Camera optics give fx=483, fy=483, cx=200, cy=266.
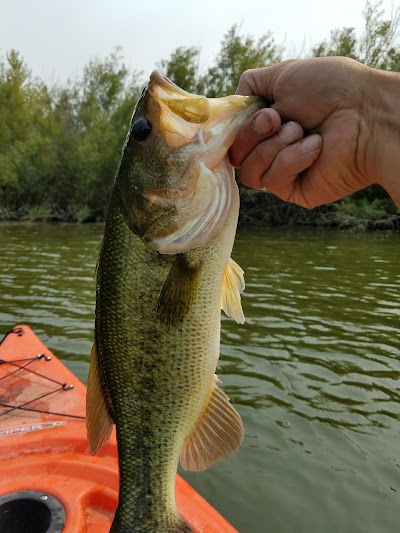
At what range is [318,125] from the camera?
6.38 feet


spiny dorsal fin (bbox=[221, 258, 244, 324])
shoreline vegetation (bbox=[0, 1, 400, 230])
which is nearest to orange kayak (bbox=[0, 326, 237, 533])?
spiny dorsal fin (bbox=[221, 258, 244, 324])

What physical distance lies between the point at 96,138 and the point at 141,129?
3169 centimetres

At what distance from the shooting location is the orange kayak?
2.50 metres

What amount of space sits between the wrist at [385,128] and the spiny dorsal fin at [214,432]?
1.11m

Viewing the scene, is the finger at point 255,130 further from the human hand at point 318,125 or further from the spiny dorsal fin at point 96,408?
the spiny dorsal fin at point 96,408

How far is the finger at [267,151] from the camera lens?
1.86 m

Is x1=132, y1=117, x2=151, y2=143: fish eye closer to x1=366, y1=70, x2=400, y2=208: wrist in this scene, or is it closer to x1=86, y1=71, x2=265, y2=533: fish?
x1=86, y1=71, x2=265, y2=533: fish

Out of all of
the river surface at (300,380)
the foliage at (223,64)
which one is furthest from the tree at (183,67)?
the river surface at (300,380)

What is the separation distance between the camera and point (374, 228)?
2488cm

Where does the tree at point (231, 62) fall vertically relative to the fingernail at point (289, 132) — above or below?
above

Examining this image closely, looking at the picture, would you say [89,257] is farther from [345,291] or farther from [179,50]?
[179,50]

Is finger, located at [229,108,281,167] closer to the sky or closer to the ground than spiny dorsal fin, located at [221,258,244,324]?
closer to the sky

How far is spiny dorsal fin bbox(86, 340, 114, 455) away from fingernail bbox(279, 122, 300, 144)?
1071mm

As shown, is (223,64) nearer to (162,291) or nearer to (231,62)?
(231,62)
